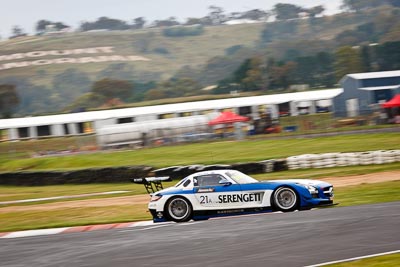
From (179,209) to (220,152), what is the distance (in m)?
23.1

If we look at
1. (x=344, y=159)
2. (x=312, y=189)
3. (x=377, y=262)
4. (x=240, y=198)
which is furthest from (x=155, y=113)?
(x=377, y=262)

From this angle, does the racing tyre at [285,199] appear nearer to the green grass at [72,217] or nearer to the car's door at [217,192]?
the car's door at [217,192]

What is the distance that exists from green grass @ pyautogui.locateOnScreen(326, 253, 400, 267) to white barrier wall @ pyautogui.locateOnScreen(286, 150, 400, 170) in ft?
62.3

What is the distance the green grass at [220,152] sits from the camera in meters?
36.4

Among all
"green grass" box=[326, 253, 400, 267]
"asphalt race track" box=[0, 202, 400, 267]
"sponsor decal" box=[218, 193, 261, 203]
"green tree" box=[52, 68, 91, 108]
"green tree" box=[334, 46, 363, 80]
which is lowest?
"green grass" box=[326, 253, 400, 267]

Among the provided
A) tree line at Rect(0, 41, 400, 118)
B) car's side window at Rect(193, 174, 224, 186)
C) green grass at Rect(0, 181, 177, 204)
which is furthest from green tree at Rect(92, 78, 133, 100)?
car's side window at Rect(193, 174, 224, 186)

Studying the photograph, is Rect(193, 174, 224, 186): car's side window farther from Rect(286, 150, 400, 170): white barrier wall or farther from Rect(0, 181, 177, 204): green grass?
Rect(286, 150, 400, 170): white barrier wall

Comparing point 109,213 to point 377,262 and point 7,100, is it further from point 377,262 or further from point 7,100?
point 7,100

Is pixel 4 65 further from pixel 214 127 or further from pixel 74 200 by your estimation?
pixel 74 200

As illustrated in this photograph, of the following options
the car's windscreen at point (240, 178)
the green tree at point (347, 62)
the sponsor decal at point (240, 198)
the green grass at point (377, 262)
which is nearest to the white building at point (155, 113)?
the green tree at point (347, 62)

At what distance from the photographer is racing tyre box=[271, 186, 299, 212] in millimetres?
16359

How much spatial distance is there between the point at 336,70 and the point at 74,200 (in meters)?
95.0

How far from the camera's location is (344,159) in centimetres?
2956

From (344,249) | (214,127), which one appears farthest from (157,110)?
(344,249)
